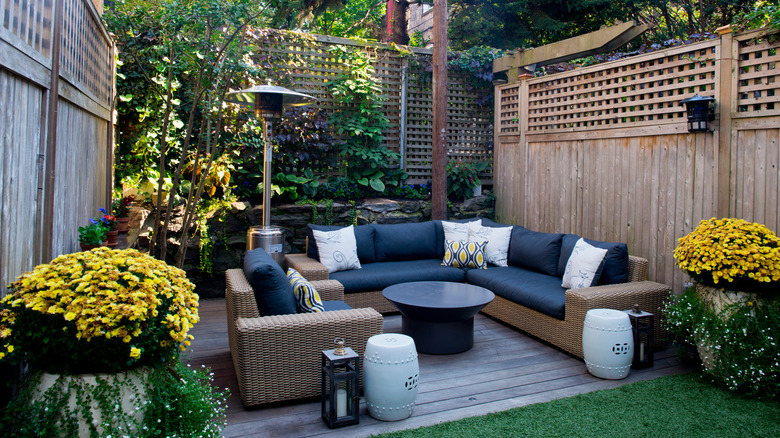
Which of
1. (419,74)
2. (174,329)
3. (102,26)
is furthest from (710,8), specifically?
(174,329)

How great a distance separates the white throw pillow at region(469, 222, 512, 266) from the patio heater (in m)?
1.98

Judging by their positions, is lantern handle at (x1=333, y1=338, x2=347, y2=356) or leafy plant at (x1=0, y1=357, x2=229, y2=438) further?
lantern handle at (x1=333, y1=338, x2=347, y2=356)

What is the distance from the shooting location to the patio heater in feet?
15.6

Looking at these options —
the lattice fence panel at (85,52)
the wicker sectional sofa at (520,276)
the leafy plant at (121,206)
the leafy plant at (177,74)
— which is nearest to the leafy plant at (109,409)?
the lattice fence panel at (85,52)

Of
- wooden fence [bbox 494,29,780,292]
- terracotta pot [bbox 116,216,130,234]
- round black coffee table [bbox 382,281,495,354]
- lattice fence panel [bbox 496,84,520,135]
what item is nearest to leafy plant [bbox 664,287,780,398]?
wooden fence [bbox 494,29,780,292]

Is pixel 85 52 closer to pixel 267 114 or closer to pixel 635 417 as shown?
pixel 267 114

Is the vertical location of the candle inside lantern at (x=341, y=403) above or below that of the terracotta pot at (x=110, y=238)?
below

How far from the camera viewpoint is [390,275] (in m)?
4.92

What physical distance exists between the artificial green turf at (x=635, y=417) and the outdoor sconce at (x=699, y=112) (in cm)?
201

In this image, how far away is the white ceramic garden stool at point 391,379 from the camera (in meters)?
2.78

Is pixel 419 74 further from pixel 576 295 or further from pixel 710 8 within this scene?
pixel 710 8

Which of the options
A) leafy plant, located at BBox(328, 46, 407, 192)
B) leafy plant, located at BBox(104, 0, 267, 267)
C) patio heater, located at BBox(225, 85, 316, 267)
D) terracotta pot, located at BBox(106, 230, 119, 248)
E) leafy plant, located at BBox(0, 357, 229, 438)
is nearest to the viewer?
leafy plant, located at BBox(0, 357, 229, 438)

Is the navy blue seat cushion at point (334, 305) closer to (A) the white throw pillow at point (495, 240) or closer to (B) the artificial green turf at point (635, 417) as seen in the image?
(B) the artificial green turf at point (635, 417)

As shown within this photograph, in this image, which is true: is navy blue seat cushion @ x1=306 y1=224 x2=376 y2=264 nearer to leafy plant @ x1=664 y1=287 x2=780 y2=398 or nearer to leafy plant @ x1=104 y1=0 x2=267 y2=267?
leafy plant @ x1=104 y1=0 x2=267 y2=267
